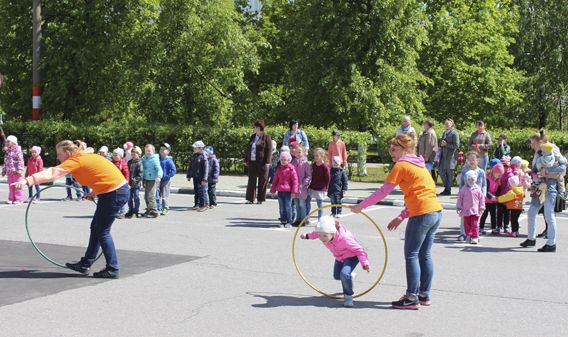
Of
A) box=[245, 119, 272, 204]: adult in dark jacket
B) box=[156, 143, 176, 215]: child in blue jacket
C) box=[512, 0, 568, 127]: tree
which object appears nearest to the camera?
box=[156, 143, 176, 215]: child in blue jacket

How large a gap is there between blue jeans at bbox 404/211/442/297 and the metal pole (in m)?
27.2

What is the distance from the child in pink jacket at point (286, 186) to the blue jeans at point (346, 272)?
571 cm

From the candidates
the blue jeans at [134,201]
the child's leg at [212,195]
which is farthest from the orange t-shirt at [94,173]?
the child's leg at [212,195]

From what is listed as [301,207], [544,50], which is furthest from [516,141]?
[544,50]

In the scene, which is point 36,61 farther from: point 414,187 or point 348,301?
point 414,187

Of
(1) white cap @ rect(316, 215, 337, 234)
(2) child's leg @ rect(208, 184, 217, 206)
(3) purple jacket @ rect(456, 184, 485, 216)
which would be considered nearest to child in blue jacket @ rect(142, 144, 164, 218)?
(2) child's leg @ rect(208, 184, 217, 206)

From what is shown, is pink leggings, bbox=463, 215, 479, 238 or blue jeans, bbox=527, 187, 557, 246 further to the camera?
pink leggings, bbox=463, 215, 479, 238

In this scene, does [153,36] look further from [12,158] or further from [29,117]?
[12,158]

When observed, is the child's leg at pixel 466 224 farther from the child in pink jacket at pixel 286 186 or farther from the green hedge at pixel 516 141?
the green hedge at pixel 516 141

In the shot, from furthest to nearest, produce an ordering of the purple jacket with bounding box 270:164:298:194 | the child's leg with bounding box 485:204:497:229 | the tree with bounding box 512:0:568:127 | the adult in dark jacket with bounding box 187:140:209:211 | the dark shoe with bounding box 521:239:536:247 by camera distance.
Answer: the tree with bounding box 512:0:568:127 → the adult in dark jacket with bounding box 187:140:209:211 → the purple jacket with bounding box 270:164:298:194 → the child's leg with bounding box 485:204:497:229 → the dark shoe with bounding box 521:239:536:247

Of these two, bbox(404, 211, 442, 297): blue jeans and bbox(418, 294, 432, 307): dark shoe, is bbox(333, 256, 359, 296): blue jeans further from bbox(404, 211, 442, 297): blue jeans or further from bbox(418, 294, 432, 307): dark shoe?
bbox(418, 294, 432, 307): dark shoe

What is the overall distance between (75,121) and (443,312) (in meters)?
29.9

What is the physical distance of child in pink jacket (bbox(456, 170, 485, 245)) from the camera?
1246cm

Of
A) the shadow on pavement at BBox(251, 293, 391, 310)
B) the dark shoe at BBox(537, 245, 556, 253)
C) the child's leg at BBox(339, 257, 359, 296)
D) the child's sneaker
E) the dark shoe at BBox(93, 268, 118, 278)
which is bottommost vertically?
the shadow on pavement at BBox(251, 293, 391, 310)
